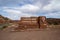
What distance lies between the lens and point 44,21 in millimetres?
19547

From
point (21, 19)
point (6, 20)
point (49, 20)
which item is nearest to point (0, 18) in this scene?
point (6, 20)

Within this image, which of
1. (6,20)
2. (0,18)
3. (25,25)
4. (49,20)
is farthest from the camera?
(6,20)

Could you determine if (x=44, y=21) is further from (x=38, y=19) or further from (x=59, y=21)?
(x=59, y=21)

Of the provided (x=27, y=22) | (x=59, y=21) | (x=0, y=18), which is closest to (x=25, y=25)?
(x=27, y=22)

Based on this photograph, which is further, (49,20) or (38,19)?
(49,20)

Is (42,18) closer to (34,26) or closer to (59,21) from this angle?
(34,26)

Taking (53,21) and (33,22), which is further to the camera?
(53,21)

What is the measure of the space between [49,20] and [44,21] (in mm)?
3243

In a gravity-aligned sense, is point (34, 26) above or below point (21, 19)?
below

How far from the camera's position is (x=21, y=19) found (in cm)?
1995

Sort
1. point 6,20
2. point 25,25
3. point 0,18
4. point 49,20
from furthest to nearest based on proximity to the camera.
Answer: point 6,20 < point 0,18 < point 49,20 < point 25,25

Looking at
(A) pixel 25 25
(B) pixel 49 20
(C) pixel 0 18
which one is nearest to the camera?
(A) pixel 25 25

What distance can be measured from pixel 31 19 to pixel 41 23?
2034mm

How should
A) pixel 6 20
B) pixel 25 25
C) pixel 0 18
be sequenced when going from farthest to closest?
pixel 6 20
pixel 0 18
pixel 25 25
